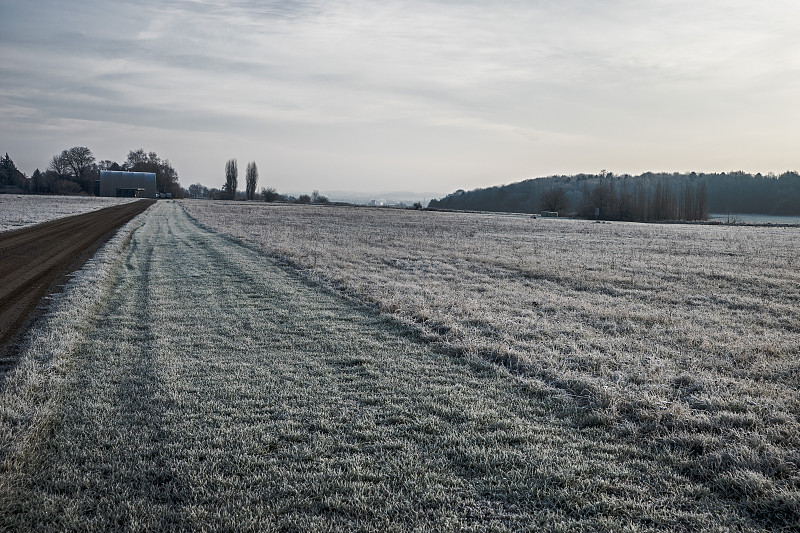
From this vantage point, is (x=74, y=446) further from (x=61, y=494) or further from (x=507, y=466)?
(x=507, y=466)

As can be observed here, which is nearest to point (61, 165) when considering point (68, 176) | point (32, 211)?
point (68, 176)

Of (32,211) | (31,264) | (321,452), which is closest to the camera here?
(321,452)

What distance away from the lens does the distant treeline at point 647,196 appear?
75062 millimetres

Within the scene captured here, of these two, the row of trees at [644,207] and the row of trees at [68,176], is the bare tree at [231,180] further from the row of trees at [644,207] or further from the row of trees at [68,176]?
the row of trees at [644,207]

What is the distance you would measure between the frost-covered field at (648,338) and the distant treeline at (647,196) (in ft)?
205

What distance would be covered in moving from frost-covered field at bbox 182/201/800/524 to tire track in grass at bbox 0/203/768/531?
41 centimetres

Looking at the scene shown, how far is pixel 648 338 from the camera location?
7.57m

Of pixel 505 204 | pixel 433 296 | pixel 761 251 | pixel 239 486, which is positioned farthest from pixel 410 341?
pixel 505 204

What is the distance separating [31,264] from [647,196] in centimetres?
8192

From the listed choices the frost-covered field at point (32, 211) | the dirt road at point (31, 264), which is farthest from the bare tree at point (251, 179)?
the dirt road at point (31, 264)

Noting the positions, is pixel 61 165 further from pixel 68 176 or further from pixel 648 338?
pixel 648 338

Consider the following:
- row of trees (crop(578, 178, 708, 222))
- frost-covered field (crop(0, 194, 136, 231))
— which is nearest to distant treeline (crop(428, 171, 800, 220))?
row of trees (crop(578, 178, 708, 222))

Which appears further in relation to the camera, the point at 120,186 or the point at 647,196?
the point at 120,186

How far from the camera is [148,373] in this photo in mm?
5766
